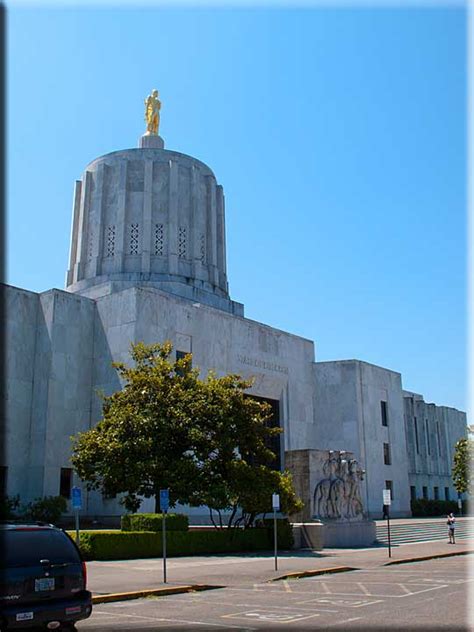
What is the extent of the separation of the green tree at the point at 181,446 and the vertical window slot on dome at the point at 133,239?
60.9 ft

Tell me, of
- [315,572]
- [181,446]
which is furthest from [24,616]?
[181,446]

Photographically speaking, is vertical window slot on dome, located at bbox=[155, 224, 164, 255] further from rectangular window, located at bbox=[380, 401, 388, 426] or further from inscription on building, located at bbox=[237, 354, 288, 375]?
rectangular window, located at bbox=[380, 401, 388, 426]

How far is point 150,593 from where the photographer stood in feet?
51.8

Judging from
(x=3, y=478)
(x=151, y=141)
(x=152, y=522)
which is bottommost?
(x=152, y=522)

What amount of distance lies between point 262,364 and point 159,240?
36.3 ft

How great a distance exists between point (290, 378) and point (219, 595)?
35.6 metres

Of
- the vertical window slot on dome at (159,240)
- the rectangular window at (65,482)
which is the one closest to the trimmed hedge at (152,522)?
the rectangular window at (65,482)

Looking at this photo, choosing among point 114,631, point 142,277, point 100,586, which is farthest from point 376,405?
point 114,631

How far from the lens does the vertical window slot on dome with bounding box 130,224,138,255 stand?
46844 millimetres

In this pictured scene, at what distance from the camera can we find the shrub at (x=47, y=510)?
107 feet

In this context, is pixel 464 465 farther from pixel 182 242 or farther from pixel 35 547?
pixel 35 547

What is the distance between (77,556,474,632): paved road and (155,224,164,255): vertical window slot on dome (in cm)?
3129

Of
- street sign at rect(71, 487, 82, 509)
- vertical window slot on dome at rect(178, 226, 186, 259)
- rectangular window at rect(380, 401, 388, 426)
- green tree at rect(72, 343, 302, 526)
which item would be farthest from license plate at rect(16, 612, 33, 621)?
rectangular window at rect(380, 401, 388, 426)

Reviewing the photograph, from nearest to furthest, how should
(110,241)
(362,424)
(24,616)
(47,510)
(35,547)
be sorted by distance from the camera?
(24,616) < (35,547) < (47,510) < (110,241) < (362,424)
